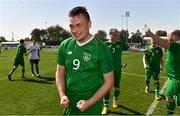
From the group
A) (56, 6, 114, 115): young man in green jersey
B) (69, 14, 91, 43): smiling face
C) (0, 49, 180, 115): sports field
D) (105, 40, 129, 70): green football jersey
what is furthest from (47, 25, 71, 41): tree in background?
(69, 14, 91, 43): smiling face

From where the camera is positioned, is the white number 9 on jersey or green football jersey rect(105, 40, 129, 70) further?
green football jersey rect(105, 40, 129, 70)

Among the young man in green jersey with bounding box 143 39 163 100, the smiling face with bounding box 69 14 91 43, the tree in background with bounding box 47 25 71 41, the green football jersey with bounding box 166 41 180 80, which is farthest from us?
the tree in background with bounding box 47 25 71 41

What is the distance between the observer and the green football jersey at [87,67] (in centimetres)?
455

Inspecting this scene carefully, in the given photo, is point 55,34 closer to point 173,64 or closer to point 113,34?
point 113,34

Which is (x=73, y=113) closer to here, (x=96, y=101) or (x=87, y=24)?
(x=96, y=101)

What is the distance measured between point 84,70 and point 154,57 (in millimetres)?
9592

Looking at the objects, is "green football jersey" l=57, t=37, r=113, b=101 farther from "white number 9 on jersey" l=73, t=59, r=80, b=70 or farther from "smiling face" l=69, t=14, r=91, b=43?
"smiling face" l=69, t=14, r=91, b=43

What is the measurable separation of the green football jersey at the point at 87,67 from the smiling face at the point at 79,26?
0.18 metres

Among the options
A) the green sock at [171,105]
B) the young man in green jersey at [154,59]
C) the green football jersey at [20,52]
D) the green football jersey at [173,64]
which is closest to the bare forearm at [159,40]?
the green football jersey at [173,64]

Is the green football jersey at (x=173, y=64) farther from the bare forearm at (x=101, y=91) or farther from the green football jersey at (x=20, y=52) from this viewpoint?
the green football jersey at (x=20, y=52)

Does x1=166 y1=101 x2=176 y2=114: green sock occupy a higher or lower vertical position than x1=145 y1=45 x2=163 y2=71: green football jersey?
lower

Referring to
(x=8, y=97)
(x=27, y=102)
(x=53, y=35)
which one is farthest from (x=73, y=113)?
(x=53, y=35)

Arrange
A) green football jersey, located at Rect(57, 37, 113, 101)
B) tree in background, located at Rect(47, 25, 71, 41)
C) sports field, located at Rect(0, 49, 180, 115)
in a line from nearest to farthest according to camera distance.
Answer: green football jersey, located at Rect(57, 37, 113, 101) → sports field, located at Rect(0, 49, 180, 115) → tree in background, located at Rect(47, 25, 71, 41)

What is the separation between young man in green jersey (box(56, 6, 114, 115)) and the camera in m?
4.44
